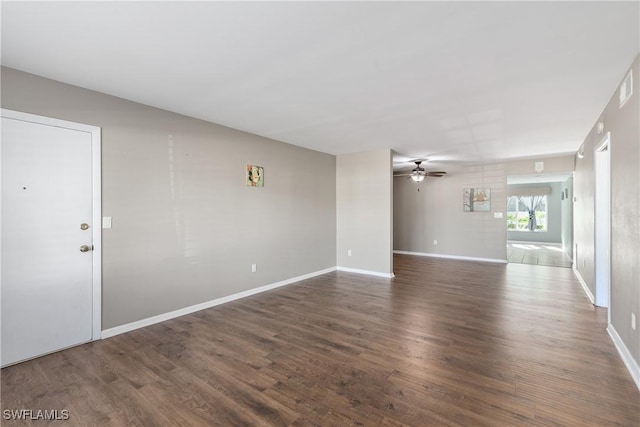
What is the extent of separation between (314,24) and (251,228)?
327cm

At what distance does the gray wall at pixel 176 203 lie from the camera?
3.00 meters

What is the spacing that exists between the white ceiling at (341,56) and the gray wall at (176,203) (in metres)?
0.24

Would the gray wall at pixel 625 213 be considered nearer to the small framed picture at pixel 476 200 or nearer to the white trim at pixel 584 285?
the white trim at pixel 584 285

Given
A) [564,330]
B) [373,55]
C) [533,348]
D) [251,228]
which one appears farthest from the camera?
[251,228]

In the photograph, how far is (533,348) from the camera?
272cm

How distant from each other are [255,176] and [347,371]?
3249 millimetres

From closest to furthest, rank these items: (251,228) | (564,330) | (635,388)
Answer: (635,388) < (564,330) < (251,228)

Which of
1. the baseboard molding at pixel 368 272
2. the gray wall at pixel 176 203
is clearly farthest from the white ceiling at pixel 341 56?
the baseboard molding at pixel 368 272

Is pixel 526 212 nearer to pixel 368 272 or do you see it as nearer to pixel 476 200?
pixel 476 200

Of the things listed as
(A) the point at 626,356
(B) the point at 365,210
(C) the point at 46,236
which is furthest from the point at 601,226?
(C) the point at 46,236

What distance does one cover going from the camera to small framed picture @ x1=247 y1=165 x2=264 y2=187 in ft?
14.8

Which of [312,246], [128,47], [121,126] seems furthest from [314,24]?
[312,246]

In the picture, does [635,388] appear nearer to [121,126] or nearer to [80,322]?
[80,322]

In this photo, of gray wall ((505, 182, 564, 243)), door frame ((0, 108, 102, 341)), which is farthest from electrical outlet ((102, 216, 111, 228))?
gray wall ((505, 182, 564, 243))
